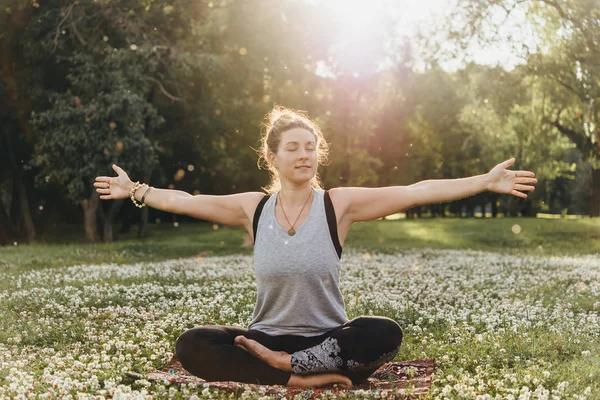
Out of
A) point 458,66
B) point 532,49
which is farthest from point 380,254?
point 532,49

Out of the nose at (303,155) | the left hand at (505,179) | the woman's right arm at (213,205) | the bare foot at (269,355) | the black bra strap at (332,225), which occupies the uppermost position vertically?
the nose at (303,155)

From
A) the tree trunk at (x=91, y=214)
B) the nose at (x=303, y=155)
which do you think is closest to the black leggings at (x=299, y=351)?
the nose at (x=303, y=155)

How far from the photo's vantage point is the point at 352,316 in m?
10.6

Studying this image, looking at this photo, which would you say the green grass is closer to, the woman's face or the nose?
the woman's face

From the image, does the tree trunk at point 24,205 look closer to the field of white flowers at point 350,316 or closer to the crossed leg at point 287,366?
the field of white flowers at point 350,316

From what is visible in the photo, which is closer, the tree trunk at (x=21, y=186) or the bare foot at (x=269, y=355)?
the bare foot at (x=269, y=355)

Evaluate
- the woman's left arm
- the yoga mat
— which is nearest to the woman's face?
the woman's left arm

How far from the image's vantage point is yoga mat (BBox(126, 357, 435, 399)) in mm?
6312

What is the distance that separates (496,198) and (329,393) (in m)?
81.6

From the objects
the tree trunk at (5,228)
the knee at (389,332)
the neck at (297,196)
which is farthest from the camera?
the tree trunk at (5,228)

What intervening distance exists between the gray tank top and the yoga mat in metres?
0.58

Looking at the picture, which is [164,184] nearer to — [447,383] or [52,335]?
[52,335]

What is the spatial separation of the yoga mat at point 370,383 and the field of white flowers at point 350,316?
16cm

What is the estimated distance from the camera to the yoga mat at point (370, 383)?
249 inches
